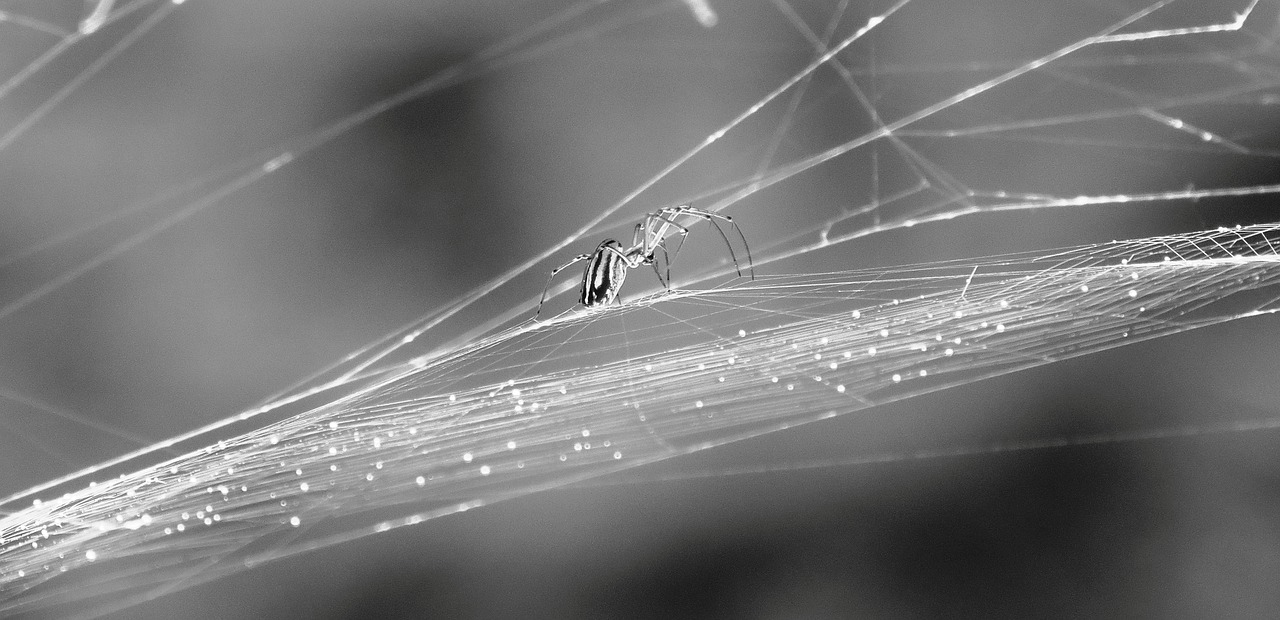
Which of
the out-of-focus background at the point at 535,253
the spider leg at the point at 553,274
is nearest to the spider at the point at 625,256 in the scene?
the spider leg at the point at 553,274

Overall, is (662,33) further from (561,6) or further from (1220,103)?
(1220,103)

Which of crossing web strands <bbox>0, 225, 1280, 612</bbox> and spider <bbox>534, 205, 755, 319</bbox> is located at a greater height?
spider <bbox>534, 205, 755, 319</bbox>

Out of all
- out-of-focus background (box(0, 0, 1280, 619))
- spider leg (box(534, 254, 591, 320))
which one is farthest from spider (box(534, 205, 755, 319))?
out-of-focus background (box(0, 0, 1280, 619))

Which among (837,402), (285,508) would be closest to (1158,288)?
(837,402)

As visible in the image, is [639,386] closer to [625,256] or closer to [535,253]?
[625,256]

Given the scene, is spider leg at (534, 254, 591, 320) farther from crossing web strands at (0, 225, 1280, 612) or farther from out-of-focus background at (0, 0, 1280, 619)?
out-of-focus background at (0, 0, 1280, 619)

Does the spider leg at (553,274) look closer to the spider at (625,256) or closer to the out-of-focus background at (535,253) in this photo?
the spider at (625,256)
